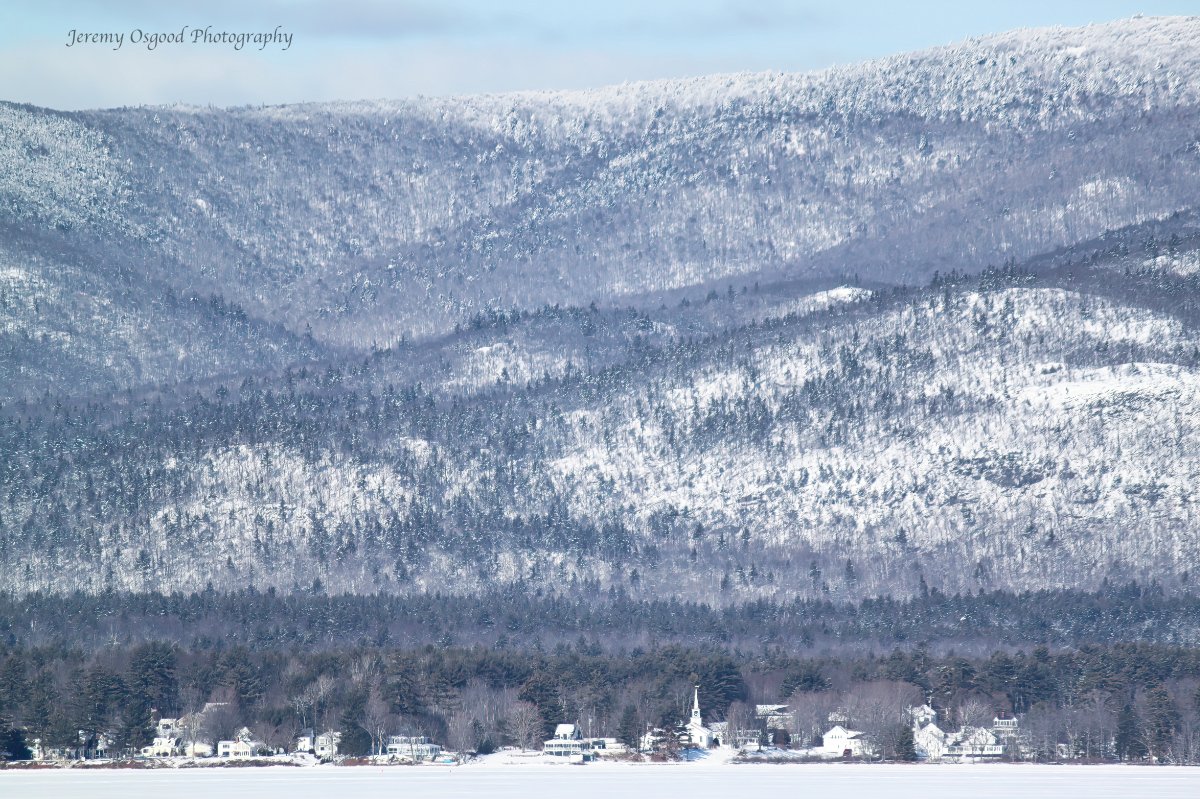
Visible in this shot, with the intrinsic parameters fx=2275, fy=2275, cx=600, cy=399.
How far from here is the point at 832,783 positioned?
180 metres

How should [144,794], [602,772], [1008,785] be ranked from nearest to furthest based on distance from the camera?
[144,794] → [1008,785] → [602,772]

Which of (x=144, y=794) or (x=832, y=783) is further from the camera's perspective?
(x=832, y=783)

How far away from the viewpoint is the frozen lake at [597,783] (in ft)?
545

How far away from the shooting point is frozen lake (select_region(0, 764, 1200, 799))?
16612cm

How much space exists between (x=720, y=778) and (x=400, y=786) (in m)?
27.2

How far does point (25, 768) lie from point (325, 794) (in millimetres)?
42885

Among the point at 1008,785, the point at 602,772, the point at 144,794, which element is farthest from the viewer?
the point at 602,772

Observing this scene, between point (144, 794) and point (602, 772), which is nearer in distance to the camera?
point (144, 794)

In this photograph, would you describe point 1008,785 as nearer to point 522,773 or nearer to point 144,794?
point 522,773

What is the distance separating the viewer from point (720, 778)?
185m

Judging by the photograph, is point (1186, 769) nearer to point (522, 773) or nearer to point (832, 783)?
point (832, 783)

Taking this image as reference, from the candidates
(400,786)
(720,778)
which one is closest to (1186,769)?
(720,778)

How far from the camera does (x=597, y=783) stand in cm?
17788

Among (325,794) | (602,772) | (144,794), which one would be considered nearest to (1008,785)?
(602,772)
